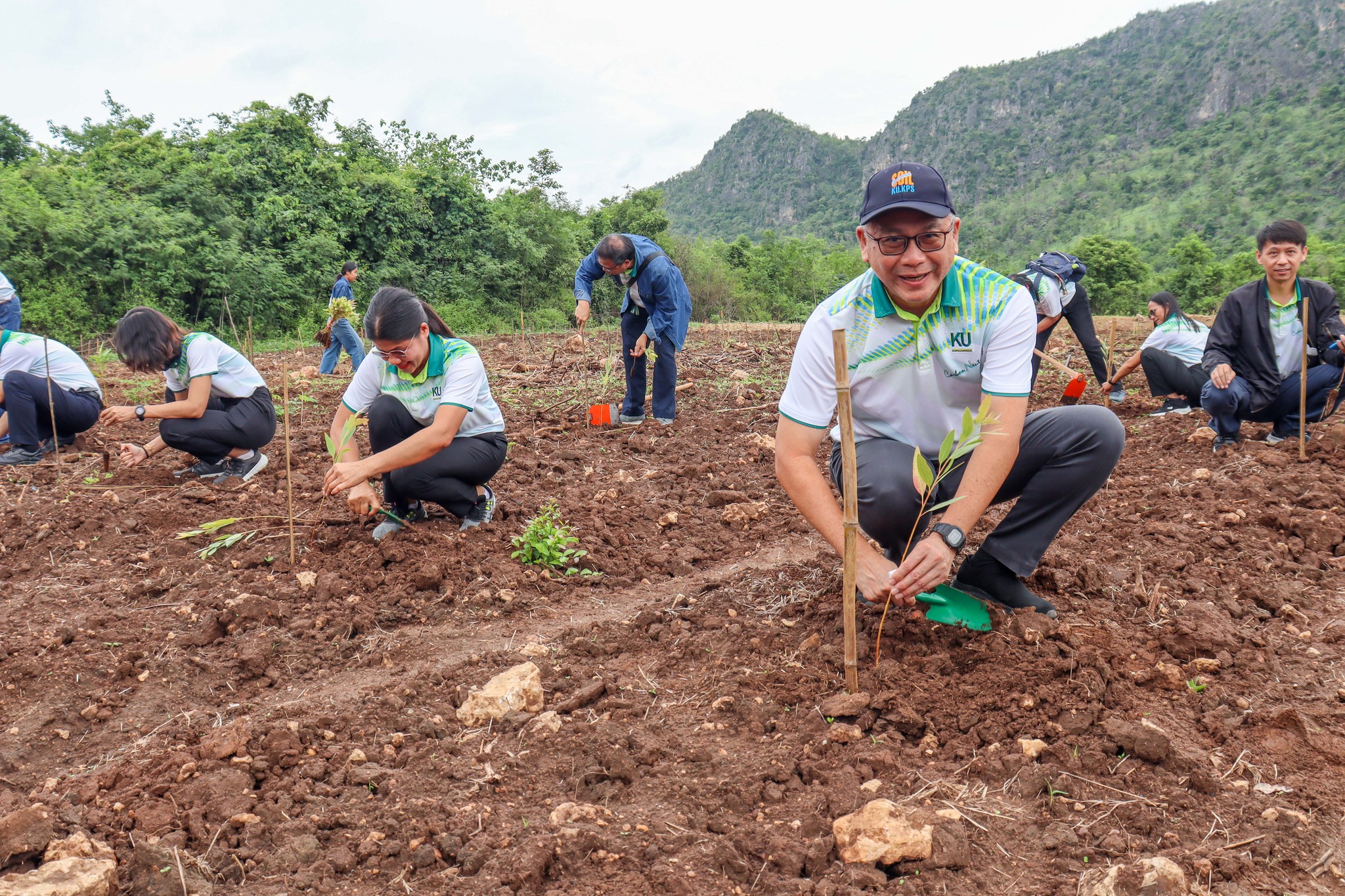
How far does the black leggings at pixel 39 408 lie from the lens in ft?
16.7

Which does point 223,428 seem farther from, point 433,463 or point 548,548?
point 548,548

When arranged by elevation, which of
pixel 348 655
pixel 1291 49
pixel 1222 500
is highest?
pixel 1291 49

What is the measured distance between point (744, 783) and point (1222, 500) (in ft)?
9.19

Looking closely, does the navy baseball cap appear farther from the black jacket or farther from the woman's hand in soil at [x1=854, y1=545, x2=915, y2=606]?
the black jacket

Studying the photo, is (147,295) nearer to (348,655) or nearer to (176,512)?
(176,512)

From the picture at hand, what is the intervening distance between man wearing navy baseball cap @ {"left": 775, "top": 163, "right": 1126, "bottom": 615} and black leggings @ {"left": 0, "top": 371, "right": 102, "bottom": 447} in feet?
16.6

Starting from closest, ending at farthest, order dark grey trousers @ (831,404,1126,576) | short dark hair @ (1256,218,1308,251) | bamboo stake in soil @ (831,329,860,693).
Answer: bamboo stake in soil @ (831,329,860,693) < dark grey trousers @ (831,404,1126,576) < short dark hair @ (1256,218,1308,251)

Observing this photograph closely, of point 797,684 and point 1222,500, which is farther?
point 1222,500

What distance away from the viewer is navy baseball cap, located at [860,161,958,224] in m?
1.92

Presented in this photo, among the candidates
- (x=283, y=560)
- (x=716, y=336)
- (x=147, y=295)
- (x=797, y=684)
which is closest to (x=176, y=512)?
(x=283, y=560)

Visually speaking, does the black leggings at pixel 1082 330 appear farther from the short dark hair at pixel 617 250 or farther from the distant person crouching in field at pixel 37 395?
the distant person crouching in field at pixel 37 395

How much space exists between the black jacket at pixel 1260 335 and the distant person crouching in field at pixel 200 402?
5.49 m

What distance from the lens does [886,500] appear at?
221 centimetres

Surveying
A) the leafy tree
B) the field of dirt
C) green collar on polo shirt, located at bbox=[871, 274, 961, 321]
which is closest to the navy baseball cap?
green collar on polo shirt, located at bbox=[871, 274, 961, 321]
